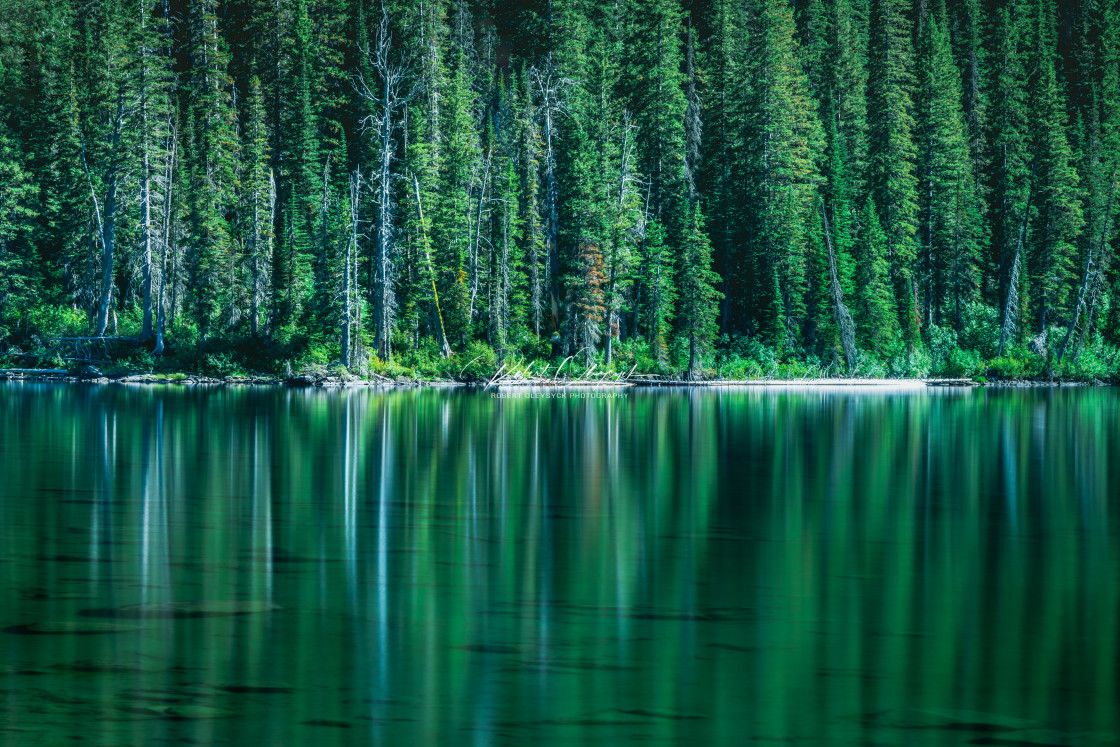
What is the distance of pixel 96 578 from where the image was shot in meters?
13.3

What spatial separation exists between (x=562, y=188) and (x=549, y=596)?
57.8 m

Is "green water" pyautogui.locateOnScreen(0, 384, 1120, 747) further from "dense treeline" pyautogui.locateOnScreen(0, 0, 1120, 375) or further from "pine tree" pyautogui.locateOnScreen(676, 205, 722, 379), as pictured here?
"dense treeline" pyautogui.locateOnScreen(0, 0, 1120, 375)

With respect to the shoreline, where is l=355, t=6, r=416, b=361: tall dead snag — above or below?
above

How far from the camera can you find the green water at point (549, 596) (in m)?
8.91

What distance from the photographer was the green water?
891cm

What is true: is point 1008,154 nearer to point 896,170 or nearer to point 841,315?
point 896,170

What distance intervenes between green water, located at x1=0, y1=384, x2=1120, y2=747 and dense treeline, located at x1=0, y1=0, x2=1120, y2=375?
125 feet

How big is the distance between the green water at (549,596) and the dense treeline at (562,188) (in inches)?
1501

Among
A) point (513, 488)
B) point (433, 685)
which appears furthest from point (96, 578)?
point (513, 488)

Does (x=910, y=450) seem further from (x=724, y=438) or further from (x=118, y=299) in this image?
→ (x=118, y=299)

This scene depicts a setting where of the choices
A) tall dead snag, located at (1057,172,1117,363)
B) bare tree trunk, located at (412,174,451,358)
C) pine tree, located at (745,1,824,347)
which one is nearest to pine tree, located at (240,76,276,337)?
bare tree trunk, located at (412,174,451,358)

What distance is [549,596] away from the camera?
12.8 m

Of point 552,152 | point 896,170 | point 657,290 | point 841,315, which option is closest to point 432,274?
point 657,290

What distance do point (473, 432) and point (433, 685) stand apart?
2338 cm
